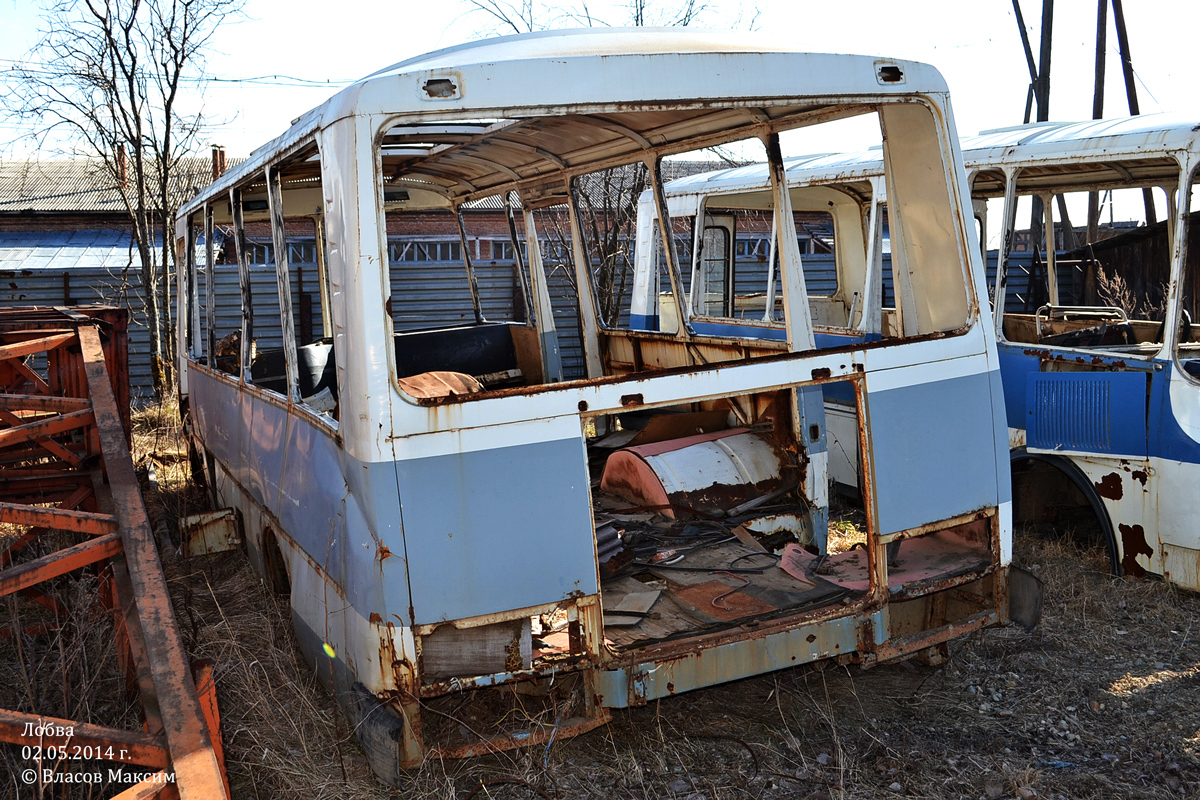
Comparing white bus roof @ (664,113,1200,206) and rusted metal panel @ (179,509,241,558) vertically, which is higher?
white bus roof @ (664,113,1200,206)

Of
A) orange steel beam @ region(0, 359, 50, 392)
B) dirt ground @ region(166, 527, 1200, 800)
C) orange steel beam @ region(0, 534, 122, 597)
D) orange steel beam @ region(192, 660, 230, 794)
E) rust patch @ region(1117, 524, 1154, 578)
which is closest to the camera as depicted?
orange steel beam @ region(192, 660, 230, 794)

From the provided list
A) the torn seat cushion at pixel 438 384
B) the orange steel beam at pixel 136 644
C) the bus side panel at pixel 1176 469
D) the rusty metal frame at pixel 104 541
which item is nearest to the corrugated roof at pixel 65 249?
Result: the rusty metal frame at pixel 104 541

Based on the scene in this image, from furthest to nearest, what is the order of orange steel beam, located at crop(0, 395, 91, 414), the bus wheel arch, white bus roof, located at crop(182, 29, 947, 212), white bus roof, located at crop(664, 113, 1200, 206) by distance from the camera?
the bus wheel arch → white bus roof, located at crop(664, 113, 1200, 206) → orange steel beam, located at crop(0, 395, 91, 414) → white bus roof, located at crop(182, 29, 947, 212)

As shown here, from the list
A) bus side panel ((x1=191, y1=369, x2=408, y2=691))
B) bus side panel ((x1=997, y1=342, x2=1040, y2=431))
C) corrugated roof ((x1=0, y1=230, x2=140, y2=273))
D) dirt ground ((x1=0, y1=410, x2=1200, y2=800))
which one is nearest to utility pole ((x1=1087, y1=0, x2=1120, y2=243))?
bus side panel ((x1=997, y1=342, x2=1040, y2=431))

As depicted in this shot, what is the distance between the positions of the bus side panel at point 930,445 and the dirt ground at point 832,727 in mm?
867

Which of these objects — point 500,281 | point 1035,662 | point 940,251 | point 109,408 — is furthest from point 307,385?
point 500,281

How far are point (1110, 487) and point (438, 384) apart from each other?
365cm

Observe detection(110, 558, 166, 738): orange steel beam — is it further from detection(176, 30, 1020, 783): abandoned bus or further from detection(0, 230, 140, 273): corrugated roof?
detection(0, 230, 140, 273): corrugated roof

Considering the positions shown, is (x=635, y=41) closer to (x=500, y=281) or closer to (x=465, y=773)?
(x=465, y=773)

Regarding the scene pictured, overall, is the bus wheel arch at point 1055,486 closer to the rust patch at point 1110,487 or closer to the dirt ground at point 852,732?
the rust patch at point 1110,487

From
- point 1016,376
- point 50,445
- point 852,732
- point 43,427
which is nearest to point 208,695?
point 852,732

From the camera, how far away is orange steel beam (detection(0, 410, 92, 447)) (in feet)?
14.1

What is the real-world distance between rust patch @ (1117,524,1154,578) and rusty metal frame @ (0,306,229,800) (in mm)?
4524

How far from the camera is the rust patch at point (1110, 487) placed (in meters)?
5.02
